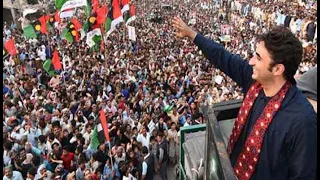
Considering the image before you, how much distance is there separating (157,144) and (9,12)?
30.9 m

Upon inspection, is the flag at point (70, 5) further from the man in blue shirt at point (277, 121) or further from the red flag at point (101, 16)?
the man in blue shirt at point (277, 121)

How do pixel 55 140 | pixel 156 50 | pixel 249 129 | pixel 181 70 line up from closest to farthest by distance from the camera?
pixel 249 129, pixel 55 140, pixel 181 70, pixel 156 50

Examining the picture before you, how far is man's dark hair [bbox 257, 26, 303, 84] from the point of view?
2.14 meters

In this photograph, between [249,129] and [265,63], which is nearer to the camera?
[265,63]

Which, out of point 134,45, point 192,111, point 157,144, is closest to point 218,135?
point 157,144

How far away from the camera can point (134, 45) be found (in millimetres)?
17547

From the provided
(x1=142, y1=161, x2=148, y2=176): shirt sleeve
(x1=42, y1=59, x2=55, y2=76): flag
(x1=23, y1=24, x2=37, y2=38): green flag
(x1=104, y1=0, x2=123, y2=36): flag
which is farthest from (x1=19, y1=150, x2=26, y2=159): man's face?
(x1=104, y1=0, x2=123, y2=36): flag

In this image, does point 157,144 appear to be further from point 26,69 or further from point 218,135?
point 26,69

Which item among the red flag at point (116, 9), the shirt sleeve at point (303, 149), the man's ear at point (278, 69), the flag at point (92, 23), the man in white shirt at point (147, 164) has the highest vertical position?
the man's ear at point (278, 69)

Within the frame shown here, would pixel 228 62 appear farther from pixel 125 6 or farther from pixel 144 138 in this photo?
pixel 125 6

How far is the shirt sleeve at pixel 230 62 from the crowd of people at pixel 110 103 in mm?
4084

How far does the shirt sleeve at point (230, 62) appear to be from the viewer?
8.75 feet

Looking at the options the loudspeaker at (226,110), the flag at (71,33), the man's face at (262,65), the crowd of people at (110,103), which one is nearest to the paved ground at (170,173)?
the crowd of people at (110,103)

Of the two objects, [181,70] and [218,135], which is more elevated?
[218,135]
